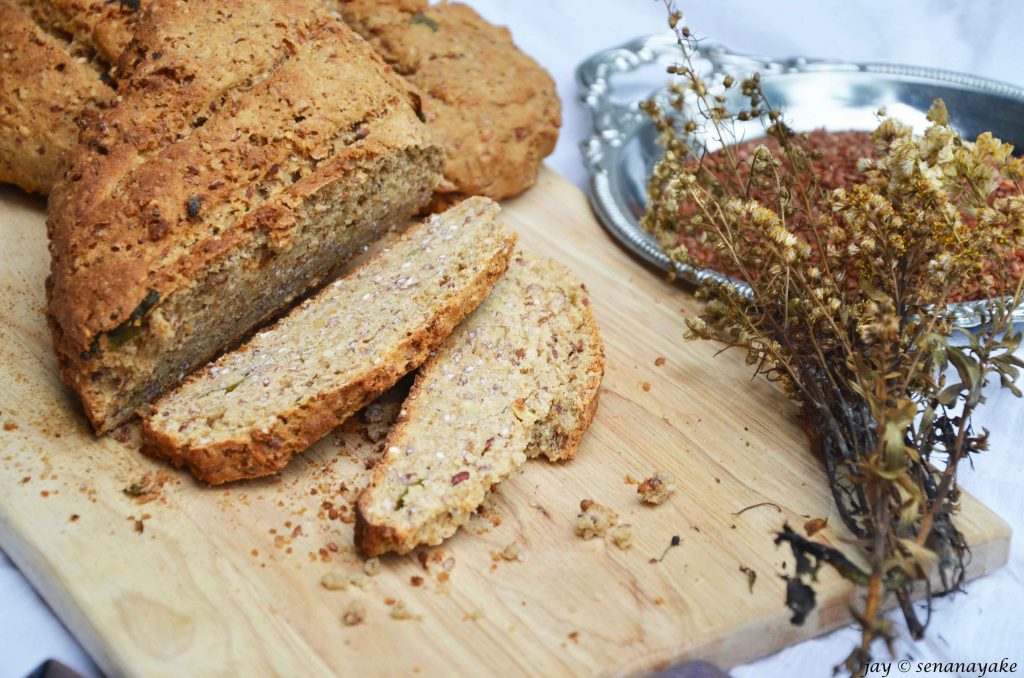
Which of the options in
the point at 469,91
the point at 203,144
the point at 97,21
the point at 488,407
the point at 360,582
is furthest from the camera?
the point at 469,91

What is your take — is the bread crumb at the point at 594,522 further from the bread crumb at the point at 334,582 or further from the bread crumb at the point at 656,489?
the bread crumb at the point at 334,582

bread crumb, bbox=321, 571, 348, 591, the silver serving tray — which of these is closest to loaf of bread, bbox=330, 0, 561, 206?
the silver serving tray

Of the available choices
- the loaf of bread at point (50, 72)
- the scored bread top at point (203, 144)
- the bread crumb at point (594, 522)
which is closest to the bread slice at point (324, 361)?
the scored bread top at point (203, 144)

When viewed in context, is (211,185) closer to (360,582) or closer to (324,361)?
(324,361)

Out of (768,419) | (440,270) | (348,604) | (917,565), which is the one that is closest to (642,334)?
(768,419)

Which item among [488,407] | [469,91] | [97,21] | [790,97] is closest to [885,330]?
[488,407]

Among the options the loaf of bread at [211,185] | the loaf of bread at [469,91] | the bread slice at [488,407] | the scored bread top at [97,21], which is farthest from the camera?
the loaf of bread at [469,91]

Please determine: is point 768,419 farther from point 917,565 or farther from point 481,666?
point 481,666
